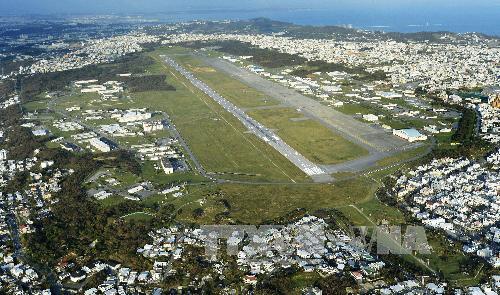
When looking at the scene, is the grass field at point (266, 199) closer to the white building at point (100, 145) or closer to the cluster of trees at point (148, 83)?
the white building at point (100, 145)

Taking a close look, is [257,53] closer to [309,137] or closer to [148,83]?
[148,83]

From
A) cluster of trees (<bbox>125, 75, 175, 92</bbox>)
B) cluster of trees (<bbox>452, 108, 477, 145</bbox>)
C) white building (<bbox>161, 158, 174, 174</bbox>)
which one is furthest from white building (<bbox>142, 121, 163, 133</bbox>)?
cluster of trees (<bbox>452, 108, 477, 145</bbox>)

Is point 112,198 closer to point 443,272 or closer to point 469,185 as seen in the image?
point 443,272

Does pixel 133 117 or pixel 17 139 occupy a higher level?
pixel 133 117

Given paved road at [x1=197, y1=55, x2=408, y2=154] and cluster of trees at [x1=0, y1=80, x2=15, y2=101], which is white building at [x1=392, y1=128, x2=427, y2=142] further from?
cluster of trees at [x1=0, y1=80, x2=15, y2=101]

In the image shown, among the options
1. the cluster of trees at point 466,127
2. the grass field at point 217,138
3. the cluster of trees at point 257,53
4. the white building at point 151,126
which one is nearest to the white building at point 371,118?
the cluster of trees at point 466,127

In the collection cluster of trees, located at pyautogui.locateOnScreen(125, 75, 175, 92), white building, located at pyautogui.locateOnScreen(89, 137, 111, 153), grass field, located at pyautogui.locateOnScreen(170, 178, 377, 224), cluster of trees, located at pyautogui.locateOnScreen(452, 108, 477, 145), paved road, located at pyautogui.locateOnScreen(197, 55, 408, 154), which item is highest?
cluster of trees, located at pyautogui.locateOnScreen(452, 108, 477, 145)

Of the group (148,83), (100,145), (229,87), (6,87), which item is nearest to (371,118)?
(229,87)

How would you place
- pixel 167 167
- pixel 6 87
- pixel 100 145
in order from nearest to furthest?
pixel 167 167, pixel 100 145, pixel 6 87
